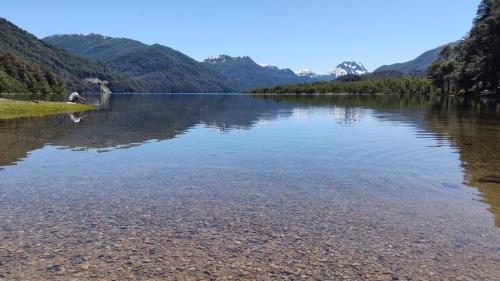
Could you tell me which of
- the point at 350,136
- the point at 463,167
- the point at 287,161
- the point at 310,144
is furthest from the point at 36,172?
the point at 350,136

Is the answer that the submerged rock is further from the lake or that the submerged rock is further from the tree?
the tree

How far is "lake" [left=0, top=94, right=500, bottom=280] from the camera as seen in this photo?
11.3 m

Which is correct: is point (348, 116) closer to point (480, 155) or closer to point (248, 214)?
point (480, 155)

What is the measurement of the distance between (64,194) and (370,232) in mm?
13309

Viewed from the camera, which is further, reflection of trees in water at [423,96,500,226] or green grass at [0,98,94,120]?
green grass at [0,98,94,120]

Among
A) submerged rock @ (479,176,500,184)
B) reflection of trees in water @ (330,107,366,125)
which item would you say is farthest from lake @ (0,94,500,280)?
reflection of trees in water @ (330,107,366,125)

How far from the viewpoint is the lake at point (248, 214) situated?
1132 centimetres

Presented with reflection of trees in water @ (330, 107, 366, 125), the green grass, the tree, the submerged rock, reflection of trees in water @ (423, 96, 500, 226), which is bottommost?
reflection of trees in water @ (330, 107, 366, 125)

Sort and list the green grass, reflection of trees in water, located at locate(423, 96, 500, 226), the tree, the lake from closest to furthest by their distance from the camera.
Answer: the lake < reflection of trees in water, located at locate(423, 96, 500, 226) < the green grass < the tree

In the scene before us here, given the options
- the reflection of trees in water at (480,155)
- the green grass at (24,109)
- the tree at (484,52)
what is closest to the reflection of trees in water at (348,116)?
the reflection of trees in water at (480,155)

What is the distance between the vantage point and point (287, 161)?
28.1 meters

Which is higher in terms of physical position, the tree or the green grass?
the tree

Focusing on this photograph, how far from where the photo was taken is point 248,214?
1590 centimetres

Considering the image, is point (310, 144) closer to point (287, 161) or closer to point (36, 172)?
point (287, 161)
